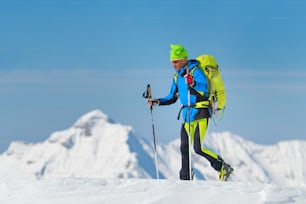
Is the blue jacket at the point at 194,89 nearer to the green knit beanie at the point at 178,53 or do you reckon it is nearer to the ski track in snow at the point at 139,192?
the green knit beanie at the point at 178,53

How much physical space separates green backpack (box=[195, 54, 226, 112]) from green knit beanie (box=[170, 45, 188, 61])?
37 cm

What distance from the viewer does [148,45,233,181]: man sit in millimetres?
14961

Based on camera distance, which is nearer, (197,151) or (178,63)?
(197,151)

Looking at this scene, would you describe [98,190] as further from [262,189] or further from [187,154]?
[187,154]

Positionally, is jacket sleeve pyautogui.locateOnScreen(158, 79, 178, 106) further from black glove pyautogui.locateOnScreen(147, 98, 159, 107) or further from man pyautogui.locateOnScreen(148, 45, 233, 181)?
man pyautogui.locateOnScreen(148, 45, 233, 181)

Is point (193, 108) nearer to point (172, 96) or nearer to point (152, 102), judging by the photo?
point (172, 96)

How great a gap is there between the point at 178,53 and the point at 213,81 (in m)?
0.93

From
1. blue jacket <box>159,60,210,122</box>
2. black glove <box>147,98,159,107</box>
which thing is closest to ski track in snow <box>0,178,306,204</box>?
blue jacket <box>159,60,210,122</box>

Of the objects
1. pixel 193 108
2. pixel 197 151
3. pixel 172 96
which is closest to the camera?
pixel 197 151

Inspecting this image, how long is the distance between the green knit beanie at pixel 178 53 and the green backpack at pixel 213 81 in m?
0.37

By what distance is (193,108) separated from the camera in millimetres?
15023

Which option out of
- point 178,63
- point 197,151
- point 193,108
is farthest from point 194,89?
point 197,151

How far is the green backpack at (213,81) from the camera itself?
15.1 metres

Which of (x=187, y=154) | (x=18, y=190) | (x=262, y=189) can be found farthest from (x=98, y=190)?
(x=187, y=154)
